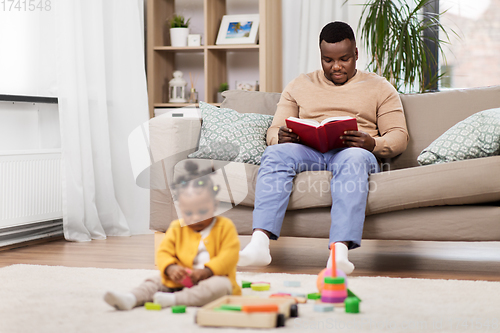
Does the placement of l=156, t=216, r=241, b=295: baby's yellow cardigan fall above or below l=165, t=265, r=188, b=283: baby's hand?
above

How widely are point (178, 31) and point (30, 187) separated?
1451 mm

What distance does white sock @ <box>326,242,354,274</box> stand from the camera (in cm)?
168

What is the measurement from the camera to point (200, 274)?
4.25 feet

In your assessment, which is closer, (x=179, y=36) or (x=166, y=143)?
(x=166, y=143)

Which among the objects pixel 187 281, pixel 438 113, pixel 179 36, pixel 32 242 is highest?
pixel 179 36

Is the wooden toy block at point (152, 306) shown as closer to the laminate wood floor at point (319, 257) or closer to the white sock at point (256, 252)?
the white sock at point (256, 252)

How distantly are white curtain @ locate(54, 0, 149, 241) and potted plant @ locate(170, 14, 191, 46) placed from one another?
0.33 metres

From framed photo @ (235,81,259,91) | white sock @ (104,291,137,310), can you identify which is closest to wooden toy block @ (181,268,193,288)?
white sock @ (104,291,137,310)

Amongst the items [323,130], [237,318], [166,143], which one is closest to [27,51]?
[166,143]

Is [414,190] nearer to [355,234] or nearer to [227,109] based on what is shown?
[355,234]

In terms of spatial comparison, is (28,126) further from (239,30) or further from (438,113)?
(438,113)

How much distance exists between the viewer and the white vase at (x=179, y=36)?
3596 millimetres

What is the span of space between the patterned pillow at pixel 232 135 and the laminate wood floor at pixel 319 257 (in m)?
0.35

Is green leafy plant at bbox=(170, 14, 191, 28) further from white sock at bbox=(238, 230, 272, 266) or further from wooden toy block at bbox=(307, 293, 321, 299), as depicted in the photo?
wooden toy block at bbox=(307, 293, 321, 299)
